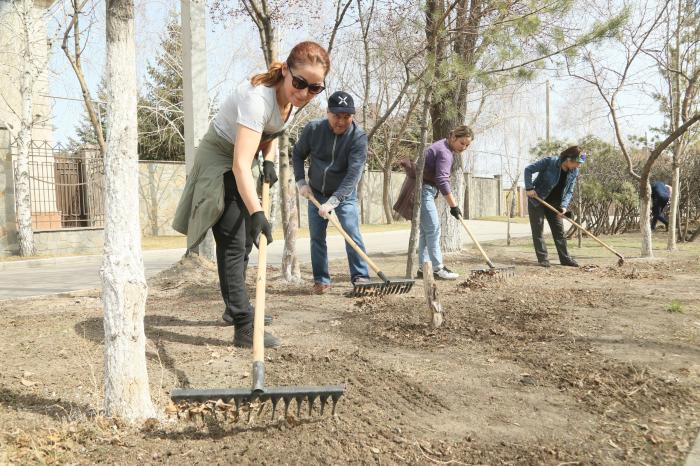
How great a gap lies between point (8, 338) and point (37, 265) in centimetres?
788

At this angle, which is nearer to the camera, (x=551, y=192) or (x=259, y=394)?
(x=259, y=394)

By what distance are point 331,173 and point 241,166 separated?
7.40 feet

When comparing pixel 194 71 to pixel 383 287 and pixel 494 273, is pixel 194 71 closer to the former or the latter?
pixel 383 287

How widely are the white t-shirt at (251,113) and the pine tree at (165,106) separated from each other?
18587 mm

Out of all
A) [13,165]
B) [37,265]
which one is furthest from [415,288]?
[13,165]

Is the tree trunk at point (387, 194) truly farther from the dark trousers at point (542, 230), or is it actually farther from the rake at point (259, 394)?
the rake at point (259, 394)

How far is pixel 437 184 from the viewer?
6.11 m

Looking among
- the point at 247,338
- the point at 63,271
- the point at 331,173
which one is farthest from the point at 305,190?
the point at 63,271

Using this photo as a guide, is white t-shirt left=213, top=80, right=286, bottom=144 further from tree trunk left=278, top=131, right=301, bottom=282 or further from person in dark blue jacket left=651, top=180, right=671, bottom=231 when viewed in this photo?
person in dark blue jacket left=651, top=180, right=671, bottom=231

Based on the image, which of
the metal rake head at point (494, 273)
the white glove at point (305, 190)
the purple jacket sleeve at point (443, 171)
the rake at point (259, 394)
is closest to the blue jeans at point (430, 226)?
the purple jacket sleeve at point (443, 171)

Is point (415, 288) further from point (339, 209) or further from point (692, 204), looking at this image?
point (692, 204)

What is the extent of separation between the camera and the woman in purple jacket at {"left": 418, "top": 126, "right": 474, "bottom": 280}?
19.9ft

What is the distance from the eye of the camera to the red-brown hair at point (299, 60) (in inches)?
118

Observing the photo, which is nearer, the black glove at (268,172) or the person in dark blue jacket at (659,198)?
the black glove at (268,172)
